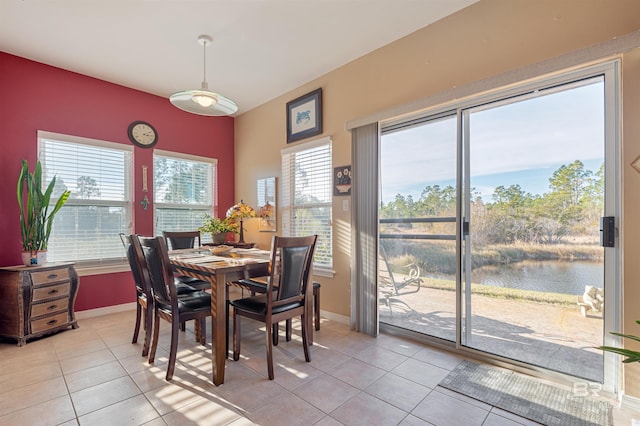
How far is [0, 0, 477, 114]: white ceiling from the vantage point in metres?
2.48

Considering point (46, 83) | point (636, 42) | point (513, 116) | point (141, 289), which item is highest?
point (46, 83)

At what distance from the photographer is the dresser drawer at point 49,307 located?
2873 mm

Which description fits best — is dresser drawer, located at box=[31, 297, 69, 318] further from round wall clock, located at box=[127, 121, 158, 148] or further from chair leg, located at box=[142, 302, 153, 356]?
round wall clock, located at box=[127, 121, 158, 148]

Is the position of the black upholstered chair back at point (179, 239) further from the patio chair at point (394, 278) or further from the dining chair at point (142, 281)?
the patio chair at point (394, 278)

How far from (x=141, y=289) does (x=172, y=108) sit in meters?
2.86

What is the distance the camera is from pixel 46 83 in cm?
338

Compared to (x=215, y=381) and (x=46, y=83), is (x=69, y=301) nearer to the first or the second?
(x=215, y=381)

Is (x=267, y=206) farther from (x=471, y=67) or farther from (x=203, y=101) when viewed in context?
(x=471, y=67)

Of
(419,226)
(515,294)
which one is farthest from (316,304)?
(515,294)

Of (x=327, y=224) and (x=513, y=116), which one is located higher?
(x=513, y=116)

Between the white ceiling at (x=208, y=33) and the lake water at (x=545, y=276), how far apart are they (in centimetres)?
216

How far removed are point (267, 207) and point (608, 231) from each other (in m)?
3.62

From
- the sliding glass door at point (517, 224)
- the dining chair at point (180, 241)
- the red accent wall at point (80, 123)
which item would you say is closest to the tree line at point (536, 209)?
the sliding glass door at point (517, 224)

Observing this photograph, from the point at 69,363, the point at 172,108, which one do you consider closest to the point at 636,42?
the point at 69,363
